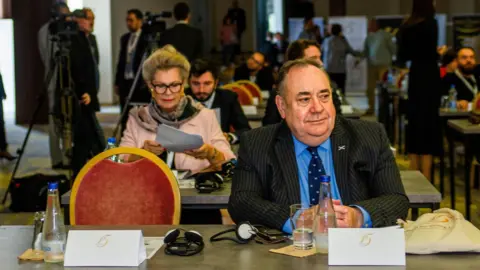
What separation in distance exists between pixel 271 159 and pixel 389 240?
90 centimetres

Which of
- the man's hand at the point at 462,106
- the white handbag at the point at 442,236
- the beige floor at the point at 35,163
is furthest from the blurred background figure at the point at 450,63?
the white handbag at the point at 442,236

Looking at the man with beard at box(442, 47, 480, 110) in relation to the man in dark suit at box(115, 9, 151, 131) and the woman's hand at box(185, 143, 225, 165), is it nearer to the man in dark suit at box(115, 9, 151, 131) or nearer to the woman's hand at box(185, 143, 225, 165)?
the man in dark suit at box(115, 9, 151, 131)

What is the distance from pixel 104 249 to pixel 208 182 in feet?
5.10

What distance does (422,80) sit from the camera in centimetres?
777

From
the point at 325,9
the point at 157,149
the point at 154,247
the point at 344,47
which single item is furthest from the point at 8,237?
the point at 325,9

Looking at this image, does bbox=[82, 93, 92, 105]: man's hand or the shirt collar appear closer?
the shirt collar

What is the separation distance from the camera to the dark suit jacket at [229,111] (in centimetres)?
646

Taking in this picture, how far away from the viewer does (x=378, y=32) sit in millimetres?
17281

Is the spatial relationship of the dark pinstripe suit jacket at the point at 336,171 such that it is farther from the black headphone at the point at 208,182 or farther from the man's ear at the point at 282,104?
the black headphone at the point at 208,182

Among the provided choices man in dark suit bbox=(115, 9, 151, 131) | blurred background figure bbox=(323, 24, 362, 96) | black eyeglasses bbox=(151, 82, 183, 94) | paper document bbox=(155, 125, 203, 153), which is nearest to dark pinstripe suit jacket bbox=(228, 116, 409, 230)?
paper document bbox=(155, 125, 203, 153)

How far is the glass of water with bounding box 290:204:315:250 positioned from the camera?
8.83 feet

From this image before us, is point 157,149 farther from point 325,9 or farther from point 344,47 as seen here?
point 325,9

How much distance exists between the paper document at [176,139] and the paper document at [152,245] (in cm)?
135

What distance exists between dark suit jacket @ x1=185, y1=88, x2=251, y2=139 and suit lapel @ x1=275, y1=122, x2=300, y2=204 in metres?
3.15
